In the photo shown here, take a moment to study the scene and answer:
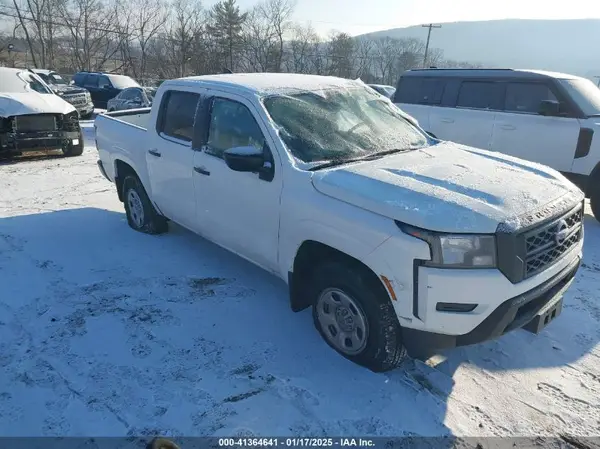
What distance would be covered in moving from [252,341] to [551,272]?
7.04ft

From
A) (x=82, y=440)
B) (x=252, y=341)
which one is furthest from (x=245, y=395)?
(x=82, y=440)

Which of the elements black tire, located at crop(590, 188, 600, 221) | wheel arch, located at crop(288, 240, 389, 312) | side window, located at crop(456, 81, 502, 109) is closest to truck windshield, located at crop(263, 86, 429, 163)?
wheel arch, located at crop(288, 240, 389, 312)

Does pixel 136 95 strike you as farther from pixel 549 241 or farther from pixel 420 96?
pixel 549 241

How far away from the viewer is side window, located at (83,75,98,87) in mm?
19562

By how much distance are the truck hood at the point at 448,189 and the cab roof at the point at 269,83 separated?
106 cm

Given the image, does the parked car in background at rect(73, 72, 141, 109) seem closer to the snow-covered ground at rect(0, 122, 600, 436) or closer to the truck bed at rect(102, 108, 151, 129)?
the truck bed at rect(102, 108, 151, 129)

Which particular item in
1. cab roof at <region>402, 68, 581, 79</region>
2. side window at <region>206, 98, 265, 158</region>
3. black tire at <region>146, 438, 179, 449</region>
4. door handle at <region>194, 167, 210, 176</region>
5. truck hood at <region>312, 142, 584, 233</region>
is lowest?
black tire at <region>146, 438, 179, 449</region>

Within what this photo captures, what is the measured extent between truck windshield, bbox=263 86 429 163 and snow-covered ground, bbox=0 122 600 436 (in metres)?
1.45

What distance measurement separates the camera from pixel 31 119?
901 centimetres

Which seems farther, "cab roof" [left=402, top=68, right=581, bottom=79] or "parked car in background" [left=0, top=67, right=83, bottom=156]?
"parked car in background" [left=0, top=67, right=83, bottom=156]

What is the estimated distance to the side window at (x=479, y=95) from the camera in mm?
7117

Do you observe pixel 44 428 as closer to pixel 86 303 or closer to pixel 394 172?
pixel 86 303

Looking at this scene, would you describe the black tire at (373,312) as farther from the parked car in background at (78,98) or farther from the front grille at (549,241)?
the parked car in background at (78,98)

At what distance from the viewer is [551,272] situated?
2.76 m
